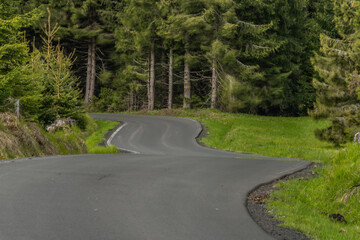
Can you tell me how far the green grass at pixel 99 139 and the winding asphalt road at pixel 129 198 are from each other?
622 cm

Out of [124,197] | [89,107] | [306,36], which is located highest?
[306,36]

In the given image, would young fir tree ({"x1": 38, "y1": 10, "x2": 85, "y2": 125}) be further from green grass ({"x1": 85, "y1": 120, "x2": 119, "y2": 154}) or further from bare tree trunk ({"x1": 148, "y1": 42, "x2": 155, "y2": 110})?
bare tree trunk ({"x1": 148, "y1": 42, "x2": 155, "y2": 110})

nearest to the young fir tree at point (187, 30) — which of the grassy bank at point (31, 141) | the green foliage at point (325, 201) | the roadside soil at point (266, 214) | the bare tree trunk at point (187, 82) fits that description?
the bare tree trunk at point (187, 82)

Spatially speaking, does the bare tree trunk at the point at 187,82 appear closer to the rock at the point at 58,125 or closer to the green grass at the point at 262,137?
the green grass at the point at 262,137

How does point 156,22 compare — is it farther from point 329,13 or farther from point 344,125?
point 344,125

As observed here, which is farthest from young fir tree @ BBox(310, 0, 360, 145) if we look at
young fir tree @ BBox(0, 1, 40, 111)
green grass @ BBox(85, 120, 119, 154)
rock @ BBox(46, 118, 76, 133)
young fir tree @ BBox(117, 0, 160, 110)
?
young fir tree @ BBox(117, 0, 160, 110)

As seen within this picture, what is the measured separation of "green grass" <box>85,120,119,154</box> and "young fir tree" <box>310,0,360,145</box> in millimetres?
13530

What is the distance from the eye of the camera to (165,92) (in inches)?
2004

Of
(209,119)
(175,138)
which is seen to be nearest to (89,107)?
(209,119)

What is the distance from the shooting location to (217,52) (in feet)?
125

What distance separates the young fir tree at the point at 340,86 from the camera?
80.9 ft

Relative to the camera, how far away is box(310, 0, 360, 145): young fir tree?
24656 mm

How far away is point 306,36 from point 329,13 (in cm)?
612

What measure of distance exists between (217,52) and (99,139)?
56.6ft
